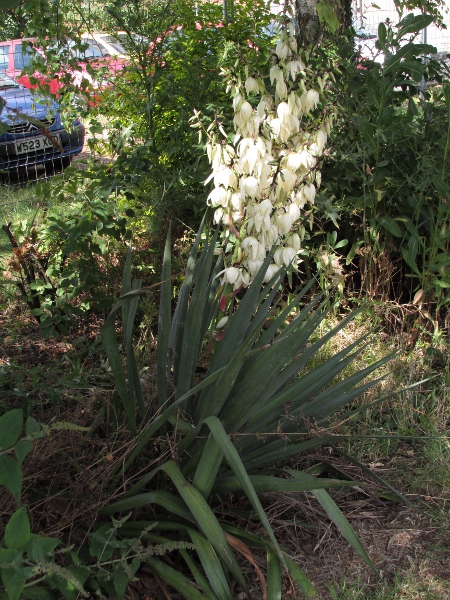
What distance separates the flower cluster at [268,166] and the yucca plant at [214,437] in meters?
0.31

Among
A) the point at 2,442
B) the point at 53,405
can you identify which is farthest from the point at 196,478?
the point at 53,405

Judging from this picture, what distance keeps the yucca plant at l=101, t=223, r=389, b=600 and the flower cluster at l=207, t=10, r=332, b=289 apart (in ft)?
1.01

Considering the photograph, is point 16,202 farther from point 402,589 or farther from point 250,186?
point 402,589

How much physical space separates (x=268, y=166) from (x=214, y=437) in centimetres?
137

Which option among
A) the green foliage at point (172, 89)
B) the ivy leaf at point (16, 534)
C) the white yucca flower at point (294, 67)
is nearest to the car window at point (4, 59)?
the green foliage at point (172, 89)

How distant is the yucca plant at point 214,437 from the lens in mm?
1889

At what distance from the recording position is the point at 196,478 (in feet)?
6.48

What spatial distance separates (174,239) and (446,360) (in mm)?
1827

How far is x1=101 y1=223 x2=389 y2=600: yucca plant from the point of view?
189 centimetres

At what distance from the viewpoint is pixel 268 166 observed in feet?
9.21

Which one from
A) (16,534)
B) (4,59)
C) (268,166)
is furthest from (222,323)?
(4,59)

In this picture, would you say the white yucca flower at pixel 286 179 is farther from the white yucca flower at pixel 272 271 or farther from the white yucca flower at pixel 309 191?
the white yucca flower at pixel 272 271

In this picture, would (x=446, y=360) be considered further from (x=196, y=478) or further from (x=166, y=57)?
(x=166, y=57)

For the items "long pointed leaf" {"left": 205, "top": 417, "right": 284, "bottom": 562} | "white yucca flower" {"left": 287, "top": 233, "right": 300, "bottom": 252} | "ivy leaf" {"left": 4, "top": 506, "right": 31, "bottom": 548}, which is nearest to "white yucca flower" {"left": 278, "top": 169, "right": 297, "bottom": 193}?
"white yucca flower" {"left": 287, "top": 233, "right": 300, "bottom": 252}
